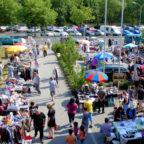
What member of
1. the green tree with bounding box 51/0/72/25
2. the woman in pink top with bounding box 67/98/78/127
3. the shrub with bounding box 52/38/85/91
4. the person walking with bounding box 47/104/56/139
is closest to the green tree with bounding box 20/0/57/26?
the green tree with bounding box 51/0/72/25

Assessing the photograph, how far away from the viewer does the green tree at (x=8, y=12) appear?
4194cm

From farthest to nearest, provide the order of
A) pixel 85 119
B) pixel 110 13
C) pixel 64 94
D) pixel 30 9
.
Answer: pixel 110 13
pixel 30 9
pixel 64 94
pixel 85 119

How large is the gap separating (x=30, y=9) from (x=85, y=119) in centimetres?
3475

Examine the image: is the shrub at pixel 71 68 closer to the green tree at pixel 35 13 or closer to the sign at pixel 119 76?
the sign at pixel 119 76

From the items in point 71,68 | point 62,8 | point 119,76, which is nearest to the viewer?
point 119,76

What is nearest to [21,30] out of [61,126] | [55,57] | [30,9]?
[30,9]

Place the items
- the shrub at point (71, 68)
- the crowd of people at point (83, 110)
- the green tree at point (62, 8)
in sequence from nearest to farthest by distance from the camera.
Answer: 1. the crowd of people at point (83, 110)
2. the shrub at point (71, 68)
3. the green tree at point (62, 8)

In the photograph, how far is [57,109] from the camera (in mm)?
13023

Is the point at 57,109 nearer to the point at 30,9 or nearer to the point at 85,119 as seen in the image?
the point at 85,119

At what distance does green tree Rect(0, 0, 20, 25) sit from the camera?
41938 millimetres

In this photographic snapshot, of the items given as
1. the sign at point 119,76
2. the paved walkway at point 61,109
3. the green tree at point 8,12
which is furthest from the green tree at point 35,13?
the sign at point 119,76

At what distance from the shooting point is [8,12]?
4241 centimetres

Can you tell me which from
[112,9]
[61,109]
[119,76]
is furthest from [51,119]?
[112,9]

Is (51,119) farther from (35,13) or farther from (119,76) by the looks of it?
(35,13)
